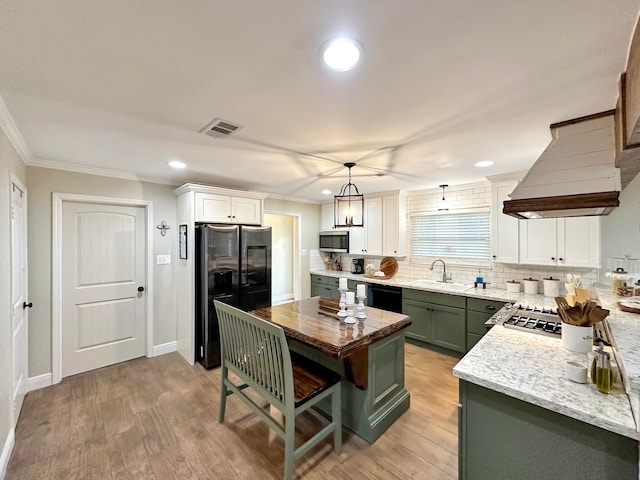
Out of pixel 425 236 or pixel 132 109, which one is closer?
pixel 132 109

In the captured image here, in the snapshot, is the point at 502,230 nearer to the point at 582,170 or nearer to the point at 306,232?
the point at 582,170

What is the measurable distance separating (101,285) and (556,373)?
433 centimetres

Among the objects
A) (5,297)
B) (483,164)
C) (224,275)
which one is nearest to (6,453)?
(5,297)

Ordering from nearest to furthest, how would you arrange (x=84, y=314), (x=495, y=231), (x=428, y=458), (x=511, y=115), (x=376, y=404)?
(x=511, y=115), (x=428, y=458), (x=376, y=404), (x=84, y=314), (x=495, y=231)

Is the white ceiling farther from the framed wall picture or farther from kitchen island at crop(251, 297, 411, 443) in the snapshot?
kitchen island at crop(251, 297, 411, 443)

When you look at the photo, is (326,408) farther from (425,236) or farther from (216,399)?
(425,236)

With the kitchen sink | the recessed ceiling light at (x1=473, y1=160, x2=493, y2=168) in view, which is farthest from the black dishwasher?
the recessed ceiling light at (x1=473, y1=160, x2=493, y2=168)

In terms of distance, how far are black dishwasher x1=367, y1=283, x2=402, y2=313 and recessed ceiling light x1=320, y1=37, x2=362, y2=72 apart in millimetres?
3470

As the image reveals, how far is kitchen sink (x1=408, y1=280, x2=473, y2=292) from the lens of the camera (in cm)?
367

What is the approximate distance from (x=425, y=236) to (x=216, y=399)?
3731 mm

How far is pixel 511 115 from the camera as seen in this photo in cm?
176

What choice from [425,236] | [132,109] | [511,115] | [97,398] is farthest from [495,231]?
[97,398]

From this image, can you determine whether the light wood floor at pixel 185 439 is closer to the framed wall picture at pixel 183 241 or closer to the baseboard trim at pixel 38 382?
the baseboard trim at pixel 38 382

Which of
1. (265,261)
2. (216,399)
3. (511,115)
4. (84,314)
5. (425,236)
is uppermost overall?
(511,115)
